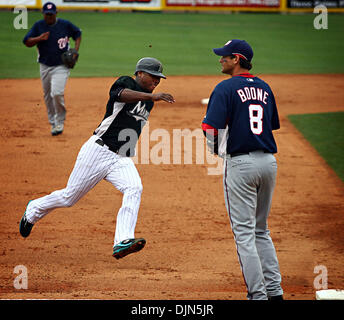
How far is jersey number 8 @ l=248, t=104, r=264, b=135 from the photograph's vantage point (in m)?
4.66

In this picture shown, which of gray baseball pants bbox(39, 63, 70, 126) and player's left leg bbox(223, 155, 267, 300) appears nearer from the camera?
player's left leg bbox(223, 155, 267, 300)

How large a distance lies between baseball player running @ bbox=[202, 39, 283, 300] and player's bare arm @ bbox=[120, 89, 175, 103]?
60 centimetres

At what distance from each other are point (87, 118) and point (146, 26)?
13633 mm

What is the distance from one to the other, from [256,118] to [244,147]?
0.26m

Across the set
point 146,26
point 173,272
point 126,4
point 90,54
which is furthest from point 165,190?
point 126,4

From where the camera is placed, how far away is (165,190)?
337 inches

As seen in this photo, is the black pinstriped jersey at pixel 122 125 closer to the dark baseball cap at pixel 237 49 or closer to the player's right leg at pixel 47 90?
the dark baseball cap at pixel 237 49

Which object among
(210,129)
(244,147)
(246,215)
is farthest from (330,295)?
(210,129)

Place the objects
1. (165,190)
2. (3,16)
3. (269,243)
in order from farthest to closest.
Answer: (3,16)
(165,190)
(269,243)

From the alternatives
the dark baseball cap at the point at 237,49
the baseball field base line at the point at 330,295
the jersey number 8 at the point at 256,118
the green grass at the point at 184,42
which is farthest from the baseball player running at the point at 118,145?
the green grass at the point at 184,42

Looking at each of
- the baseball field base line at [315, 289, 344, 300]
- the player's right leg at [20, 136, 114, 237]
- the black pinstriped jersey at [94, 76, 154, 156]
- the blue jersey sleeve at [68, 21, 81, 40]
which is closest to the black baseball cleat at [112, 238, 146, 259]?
the player's right leg at [20, 136, 114, 237]

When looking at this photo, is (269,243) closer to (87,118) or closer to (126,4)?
(87,118)

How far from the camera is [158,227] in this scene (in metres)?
7.24

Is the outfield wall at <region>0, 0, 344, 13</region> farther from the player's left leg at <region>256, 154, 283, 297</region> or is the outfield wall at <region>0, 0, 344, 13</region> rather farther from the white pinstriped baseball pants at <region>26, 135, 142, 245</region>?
the player's left leg at <region>256, 154, 283, 297</region>
